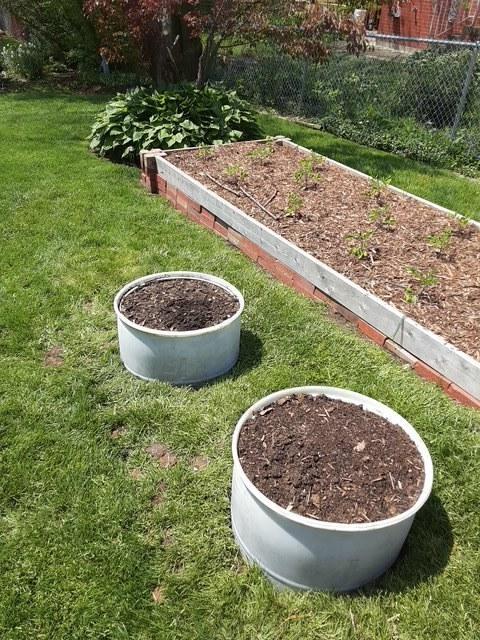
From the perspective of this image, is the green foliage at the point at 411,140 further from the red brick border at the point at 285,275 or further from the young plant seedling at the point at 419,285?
the young plant seedling at the point at 419,285

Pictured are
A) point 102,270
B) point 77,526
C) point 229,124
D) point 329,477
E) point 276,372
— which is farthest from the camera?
point 229,124

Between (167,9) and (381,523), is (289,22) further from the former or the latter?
(381,523)

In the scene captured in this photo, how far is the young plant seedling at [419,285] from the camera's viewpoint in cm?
341

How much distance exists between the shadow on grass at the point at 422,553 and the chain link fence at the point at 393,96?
6013 millimetres

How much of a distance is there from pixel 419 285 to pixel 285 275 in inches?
39.4

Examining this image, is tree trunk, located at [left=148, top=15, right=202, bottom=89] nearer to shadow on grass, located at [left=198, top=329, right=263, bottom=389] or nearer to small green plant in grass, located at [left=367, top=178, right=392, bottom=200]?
small green plant in grass, located at [left=367, top=178, right=392, bottom=200]

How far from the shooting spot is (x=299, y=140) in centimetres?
804

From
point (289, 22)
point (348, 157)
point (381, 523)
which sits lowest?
point (348, 157)

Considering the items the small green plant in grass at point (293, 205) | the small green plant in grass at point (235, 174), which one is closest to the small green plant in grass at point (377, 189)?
the small green plant in grass at point (293, 205)

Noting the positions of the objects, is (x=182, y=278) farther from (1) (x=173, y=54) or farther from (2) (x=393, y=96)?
(1) (x=173, y=54)

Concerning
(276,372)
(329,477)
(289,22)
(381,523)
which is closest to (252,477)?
(329,477)

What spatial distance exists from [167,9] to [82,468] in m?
6.46

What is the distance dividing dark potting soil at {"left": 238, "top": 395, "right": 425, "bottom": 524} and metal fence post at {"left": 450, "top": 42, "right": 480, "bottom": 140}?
6583mm

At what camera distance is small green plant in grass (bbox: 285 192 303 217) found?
4.54 m
